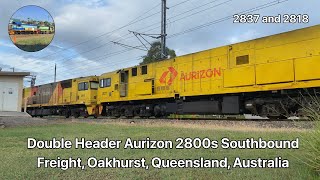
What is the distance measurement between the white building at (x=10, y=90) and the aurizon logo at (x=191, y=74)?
1035cm

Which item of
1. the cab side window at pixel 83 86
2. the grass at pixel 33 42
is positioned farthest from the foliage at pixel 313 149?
the cab side window at pixel 83 86

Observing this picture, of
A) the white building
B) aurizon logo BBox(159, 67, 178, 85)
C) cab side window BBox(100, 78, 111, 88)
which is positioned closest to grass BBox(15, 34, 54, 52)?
aurizon logo BBox(159, 67, 178, 85)

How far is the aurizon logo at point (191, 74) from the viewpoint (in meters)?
16.3

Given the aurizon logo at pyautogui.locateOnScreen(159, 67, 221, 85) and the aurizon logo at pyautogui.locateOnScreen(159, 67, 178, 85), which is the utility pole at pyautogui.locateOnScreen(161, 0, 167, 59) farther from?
the aurizon logo at pyautogui.locateOnScreen(159, 67, 221, 85)

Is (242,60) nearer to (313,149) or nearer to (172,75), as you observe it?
(172,75)

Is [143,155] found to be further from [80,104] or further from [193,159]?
[80,104]

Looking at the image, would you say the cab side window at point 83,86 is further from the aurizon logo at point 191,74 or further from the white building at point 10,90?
the aurizon logo at point 191,74

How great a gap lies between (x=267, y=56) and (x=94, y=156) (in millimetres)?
10197

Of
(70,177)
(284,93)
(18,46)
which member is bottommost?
(70,177)

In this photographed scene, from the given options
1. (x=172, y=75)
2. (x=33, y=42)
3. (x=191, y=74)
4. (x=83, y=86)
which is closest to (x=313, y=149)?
(x=33, y=42)

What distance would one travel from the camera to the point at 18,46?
8672 millimetres

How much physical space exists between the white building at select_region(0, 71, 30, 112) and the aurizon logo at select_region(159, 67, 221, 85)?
10351 mm

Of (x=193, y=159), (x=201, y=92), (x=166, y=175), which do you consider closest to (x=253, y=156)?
(x=193, y=159)

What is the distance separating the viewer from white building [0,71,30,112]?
23.5 metres
